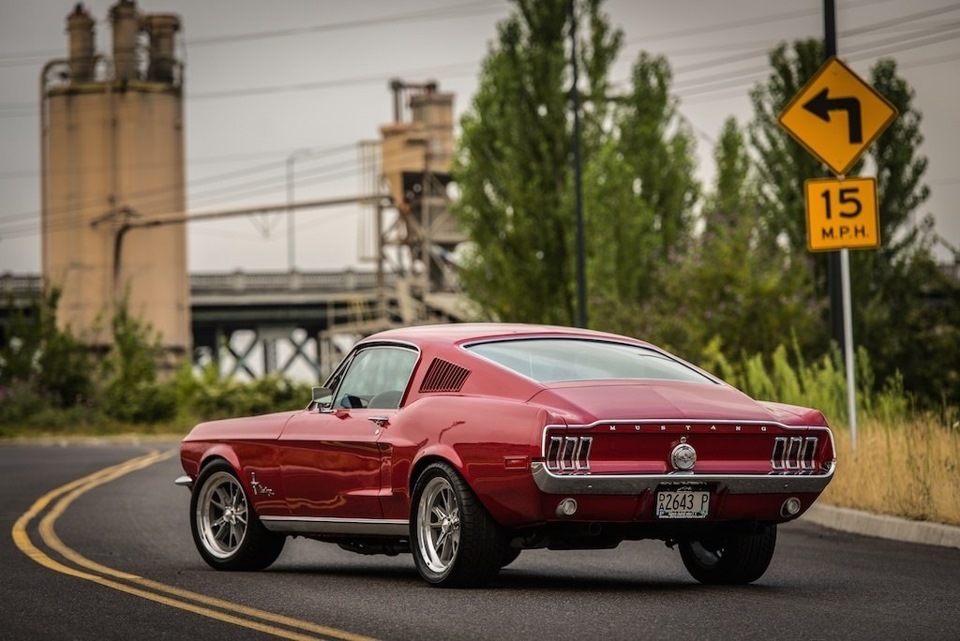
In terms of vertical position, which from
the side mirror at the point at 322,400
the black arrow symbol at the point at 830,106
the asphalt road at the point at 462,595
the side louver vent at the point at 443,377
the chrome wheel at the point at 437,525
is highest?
the black arrow symbol at the point at 830,106

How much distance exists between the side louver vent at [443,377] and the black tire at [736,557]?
1.61m

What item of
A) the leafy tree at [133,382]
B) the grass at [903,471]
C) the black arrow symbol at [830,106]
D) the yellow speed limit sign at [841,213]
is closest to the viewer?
the grass at [903,471]

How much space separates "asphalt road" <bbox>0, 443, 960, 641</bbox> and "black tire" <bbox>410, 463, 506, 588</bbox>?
117 mm

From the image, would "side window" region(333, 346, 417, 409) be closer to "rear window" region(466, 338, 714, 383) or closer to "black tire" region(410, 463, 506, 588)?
"rear window" region(466, 338, 714, 383)

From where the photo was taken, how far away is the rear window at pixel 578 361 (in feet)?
32.7

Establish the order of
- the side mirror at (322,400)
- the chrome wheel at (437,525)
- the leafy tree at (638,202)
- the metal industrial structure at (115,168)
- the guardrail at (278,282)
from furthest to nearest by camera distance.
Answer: the guardrail at (278,282) < the metal industrial structure at (115,168) < the leafy tree at (638,202) < the side mirror at (322,400) < the chrome wheel at (437,525)

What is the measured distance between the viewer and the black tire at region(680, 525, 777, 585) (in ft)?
33.3

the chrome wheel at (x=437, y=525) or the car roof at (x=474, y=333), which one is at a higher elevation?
the car roof at (x=474, y=333)

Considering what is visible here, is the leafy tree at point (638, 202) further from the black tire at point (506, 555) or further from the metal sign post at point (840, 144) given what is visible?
the black tire at point (506, 555)

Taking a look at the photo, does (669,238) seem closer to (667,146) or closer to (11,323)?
(667,146)

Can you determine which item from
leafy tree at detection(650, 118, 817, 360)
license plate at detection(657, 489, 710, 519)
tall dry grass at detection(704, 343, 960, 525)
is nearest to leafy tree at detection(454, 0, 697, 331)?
leafy tree at detection(650, 118, 817, 360)

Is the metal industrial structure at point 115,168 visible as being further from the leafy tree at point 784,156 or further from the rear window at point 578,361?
the rear window at point 578,361

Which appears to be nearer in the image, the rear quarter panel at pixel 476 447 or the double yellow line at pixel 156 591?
the double yellow line at pixel 156 591

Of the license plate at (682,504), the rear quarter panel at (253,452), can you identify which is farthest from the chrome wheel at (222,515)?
the license plate at (682,504)
